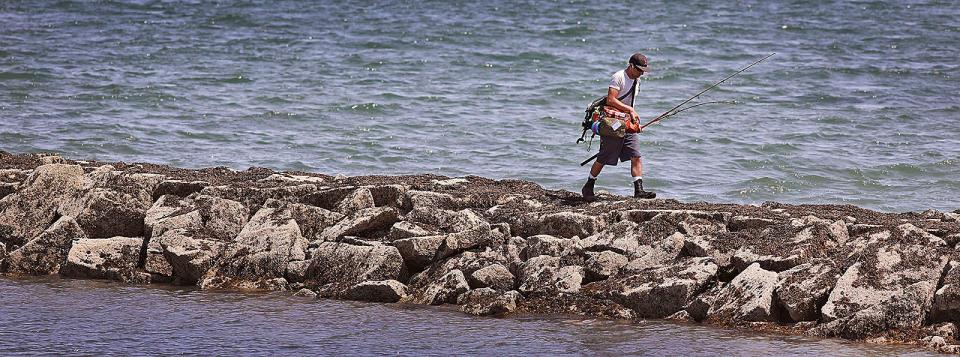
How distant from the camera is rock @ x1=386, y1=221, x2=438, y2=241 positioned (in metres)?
10.2

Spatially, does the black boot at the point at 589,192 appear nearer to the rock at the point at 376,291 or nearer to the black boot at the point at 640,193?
the black boot at the point at 640,193

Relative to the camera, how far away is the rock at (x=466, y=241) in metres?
10.1

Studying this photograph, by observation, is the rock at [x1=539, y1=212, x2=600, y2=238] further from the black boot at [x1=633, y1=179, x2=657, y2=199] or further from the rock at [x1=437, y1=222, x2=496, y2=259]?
the black boot at [x1=633, y1=179, x2=657, y2=199]

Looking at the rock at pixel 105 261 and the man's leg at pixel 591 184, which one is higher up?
the man's leg at pixel 591 184

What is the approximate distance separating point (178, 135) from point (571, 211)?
9.40 meters

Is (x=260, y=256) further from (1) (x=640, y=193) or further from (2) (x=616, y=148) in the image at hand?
(1) (x=640, y=193)

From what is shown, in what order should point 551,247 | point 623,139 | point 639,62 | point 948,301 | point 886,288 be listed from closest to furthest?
point 948,301, point 886,288, point 551,247, point 639,62, point 623,139

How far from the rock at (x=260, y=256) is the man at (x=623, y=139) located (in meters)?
2.60

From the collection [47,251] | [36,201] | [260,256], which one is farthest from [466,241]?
[36,201]

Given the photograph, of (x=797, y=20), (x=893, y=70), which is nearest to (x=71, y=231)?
(x=893, y=70)

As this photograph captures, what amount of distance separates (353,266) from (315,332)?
1.40 meters

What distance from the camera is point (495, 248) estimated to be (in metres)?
10.1

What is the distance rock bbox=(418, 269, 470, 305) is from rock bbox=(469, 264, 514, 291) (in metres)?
0.08

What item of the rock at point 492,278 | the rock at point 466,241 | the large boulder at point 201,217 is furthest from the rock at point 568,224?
the large boulder at point 201,217
